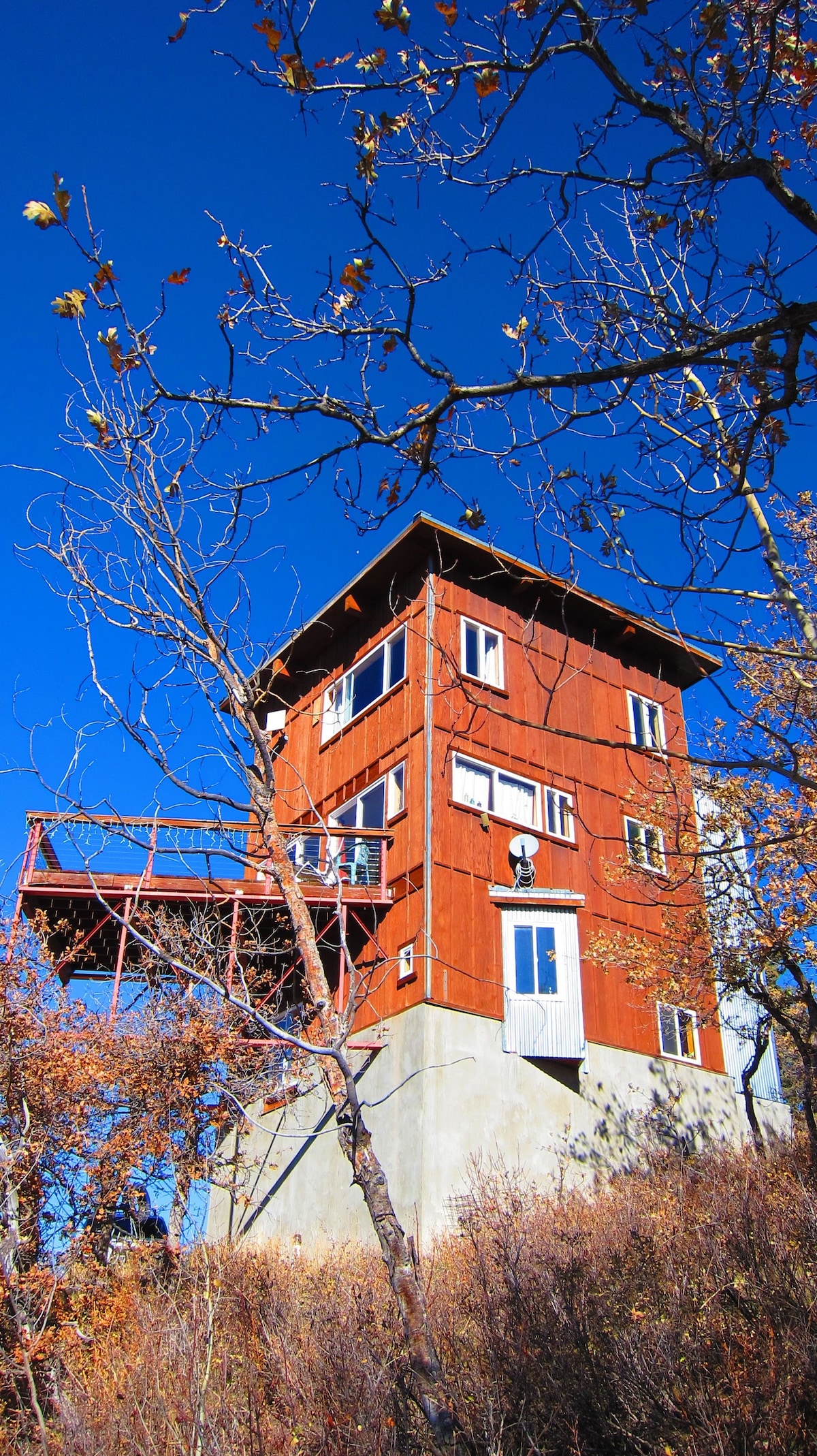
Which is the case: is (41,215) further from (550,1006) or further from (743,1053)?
(743,1053)

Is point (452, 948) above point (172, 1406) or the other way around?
above

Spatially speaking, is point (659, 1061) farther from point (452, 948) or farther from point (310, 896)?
point (310, 896)

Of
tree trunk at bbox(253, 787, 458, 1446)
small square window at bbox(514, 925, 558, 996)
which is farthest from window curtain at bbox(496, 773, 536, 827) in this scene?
tree trunk at bbox(253, 787, 458, 1446)

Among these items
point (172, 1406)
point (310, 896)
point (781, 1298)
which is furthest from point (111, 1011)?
point (781, 1298)

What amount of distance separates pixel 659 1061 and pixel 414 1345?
1527 centimetres

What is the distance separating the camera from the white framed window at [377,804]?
65.3ft

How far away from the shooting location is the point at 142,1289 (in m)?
13.5

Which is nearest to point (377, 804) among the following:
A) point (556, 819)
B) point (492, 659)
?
point (556, 819)

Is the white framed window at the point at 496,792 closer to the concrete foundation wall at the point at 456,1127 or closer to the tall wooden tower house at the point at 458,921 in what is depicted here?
the tall wooden tower house at the point at 458,921

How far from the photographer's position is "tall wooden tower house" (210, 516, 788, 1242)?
16844mm

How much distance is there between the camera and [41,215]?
399 centimetres

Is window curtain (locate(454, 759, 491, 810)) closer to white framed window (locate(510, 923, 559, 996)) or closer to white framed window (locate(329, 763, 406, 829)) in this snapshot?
white framed window (locate(329, 763, 406, 829))

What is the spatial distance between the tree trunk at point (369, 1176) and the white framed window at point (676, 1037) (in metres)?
14.2

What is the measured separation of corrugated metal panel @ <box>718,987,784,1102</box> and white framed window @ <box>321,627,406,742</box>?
9472 mm
